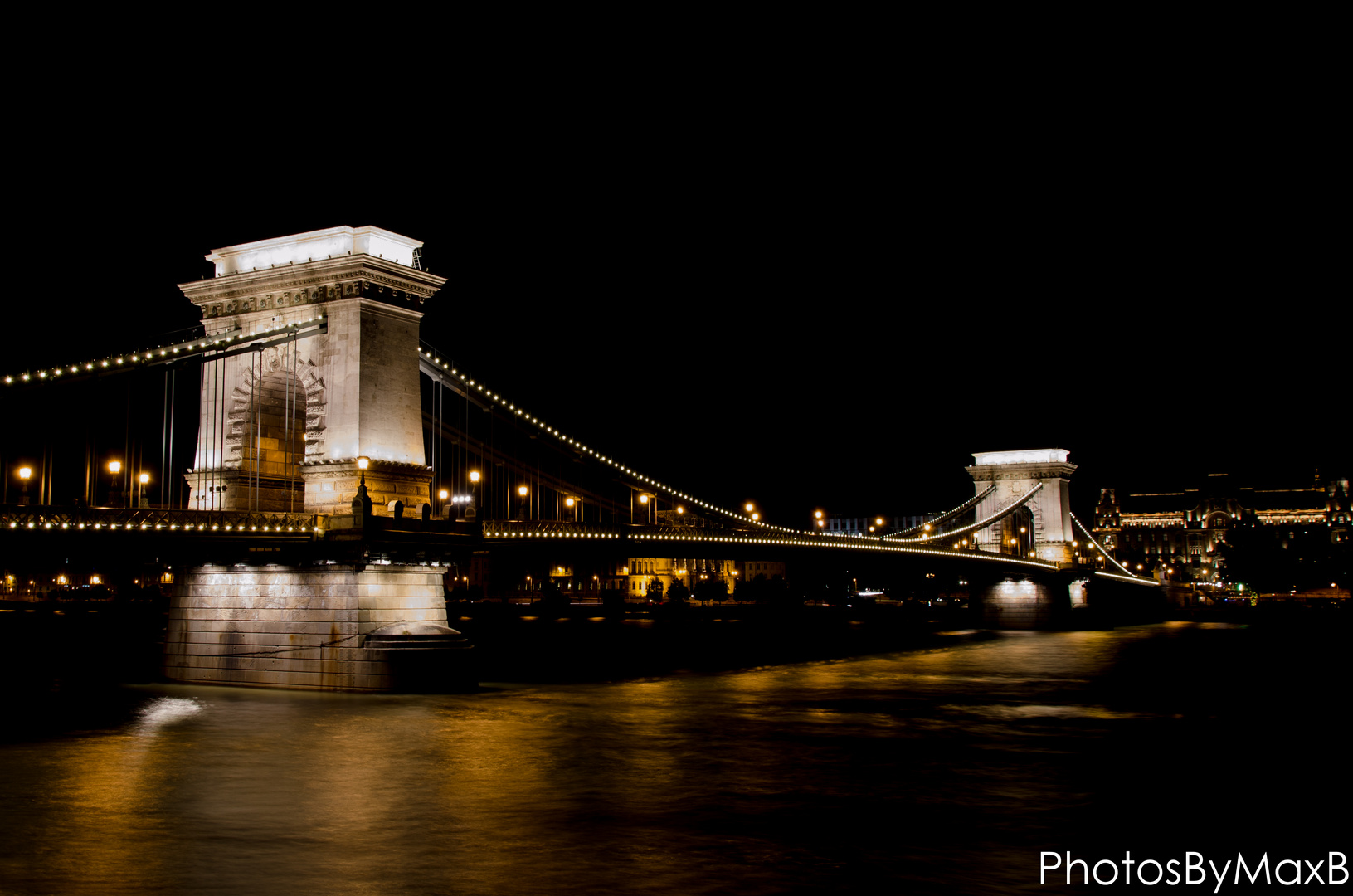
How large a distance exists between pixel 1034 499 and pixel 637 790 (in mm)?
80303

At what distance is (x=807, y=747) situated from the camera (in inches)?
917

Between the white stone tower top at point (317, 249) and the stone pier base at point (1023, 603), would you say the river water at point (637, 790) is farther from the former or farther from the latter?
the stone pier base at point (1023, 603)

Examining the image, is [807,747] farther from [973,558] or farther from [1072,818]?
[973,558]

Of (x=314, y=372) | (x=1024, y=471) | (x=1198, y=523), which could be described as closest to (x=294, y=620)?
(x=314, y=372)

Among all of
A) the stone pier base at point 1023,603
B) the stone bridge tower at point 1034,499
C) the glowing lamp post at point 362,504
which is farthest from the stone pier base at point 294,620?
the stone bridge tower at point 1034,499

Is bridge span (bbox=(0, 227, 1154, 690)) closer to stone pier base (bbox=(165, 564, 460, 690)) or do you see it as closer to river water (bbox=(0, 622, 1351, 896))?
stone pier base (bbox=(165, 564, 460, 690))

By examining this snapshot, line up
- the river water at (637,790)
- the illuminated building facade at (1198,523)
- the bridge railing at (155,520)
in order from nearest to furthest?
the river water at (637,790)
the bridge railing at (155,520)
the illuminated building facade at (1198,523)

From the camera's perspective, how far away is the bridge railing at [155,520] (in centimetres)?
2517

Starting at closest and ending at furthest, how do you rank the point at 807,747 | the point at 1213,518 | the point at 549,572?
the point at 807,747 < the point at 549,572 < the point at 1213,518

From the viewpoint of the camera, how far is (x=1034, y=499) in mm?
94000

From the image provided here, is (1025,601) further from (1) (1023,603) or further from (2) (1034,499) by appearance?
(2) (1034,499)

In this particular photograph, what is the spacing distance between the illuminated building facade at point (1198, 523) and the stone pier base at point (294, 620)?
15951cm

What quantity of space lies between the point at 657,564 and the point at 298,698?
8240cm

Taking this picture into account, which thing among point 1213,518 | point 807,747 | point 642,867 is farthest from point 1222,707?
point 1213,518
